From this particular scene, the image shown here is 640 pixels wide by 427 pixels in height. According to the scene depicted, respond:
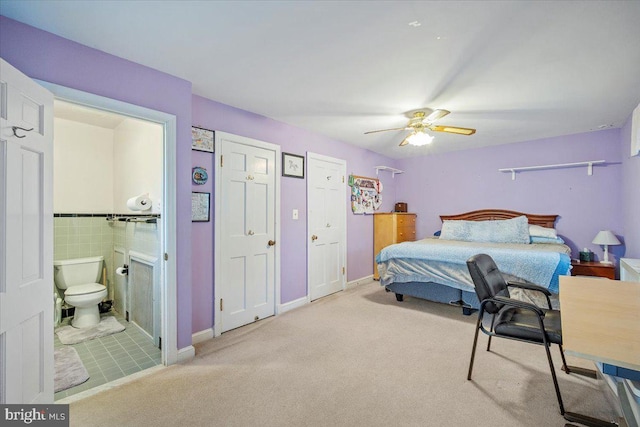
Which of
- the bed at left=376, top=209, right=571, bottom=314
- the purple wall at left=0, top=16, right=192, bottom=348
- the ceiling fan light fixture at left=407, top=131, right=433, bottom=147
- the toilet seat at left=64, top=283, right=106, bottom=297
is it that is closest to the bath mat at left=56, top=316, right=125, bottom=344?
the toilet seat at left=64, top=283, right=106, bottom=297

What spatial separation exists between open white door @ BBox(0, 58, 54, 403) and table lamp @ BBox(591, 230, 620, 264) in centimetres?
562

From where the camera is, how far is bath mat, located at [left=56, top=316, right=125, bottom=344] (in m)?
2.84

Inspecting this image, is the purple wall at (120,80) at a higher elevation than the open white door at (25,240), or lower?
higher

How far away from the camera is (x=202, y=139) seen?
279cm

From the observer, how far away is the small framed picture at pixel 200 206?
107 inches

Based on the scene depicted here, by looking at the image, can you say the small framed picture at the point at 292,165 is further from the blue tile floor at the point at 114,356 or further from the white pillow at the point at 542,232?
the white pillow at the point at 542,232

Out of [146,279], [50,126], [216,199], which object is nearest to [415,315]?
[216,199]

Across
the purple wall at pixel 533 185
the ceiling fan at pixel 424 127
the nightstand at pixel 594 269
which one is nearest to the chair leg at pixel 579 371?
the nightstand at pixel 594 269

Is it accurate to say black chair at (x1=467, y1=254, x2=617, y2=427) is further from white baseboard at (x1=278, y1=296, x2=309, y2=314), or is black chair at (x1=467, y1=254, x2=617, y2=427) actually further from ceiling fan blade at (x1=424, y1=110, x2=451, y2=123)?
white baseboard at (x1=278, y1=296, x2=309, y2=314)

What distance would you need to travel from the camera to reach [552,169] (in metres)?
4.38

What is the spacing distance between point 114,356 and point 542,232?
542 centimetres

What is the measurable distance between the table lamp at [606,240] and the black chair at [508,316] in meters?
2.35

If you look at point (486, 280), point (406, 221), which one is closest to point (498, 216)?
point (406, 221)

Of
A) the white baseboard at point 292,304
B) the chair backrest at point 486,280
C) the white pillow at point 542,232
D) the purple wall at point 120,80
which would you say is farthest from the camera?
the white pillow at point 542,232
